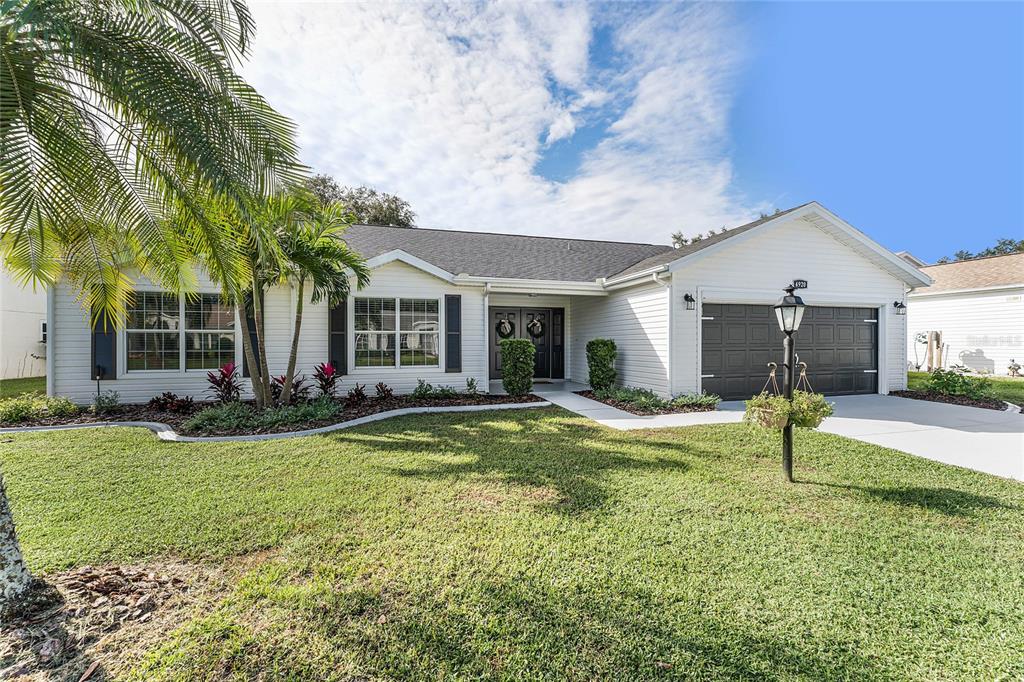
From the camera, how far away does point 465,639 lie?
222cm

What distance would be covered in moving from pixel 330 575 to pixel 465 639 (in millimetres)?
1077

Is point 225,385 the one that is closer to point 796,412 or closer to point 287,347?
point 287,347

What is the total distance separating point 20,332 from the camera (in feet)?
46.8

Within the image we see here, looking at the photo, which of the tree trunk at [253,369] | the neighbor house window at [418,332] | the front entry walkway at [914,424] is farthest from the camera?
the neighbor house window at [418,332]

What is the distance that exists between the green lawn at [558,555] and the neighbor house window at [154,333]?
3493 mm

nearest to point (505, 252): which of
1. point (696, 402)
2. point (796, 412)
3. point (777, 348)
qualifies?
point (696, 402)

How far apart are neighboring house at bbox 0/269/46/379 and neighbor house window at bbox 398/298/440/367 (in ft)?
40.5

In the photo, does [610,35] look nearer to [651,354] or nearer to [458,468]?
[651,354]

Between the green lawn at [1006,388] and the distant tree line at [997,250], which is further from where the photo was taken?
the distant tree line at [997,250]

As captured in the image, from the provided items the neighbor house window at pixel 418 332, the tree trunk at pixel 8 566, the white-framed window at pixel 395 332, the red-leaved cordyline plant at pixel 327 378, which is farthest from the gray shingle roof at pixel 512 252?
the tree trunk at pixel 8 566

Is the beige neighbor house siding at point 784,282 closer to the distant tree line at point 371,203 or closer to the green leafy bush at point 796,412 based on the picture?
the green leafy bush at point 796,412

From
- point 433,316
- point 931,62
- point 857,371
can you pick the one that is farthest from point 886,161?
point 433,316

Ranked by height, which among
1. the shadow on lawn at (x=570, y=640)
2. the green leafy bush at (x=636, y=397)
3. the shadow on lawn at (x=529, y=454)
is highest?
the green leafy bush at (x=636, y=397)

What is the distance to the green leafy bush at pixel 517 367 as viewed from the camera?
977 cm
